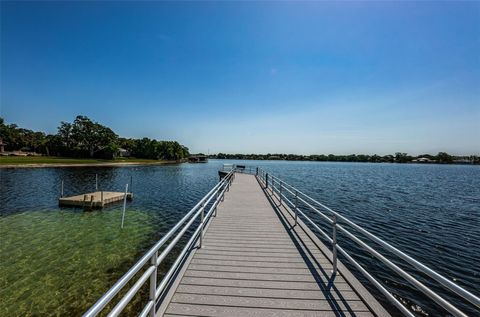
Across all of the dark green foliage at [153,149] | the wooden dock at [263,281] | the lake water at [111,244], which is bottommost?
the lake water at [111,244]

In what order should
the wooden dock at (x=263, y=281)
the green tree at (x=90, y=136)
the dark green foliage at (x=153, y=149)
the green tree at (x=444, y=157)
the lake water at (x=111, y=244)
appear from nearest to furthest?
1. the wooden dock at (x=263, y=281)
2. the lake water at (x=111, y=244)
3. the green tree at (x=90, y=136)
4. the dark green foliage at (x=153, y=149)
5. the green tree at (x=444, y=157)

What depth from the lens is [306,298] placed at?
347 centimetres

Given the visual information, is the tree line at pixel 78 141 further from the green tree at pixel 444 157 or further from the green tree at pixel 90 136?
the green tree at pixel 444 157

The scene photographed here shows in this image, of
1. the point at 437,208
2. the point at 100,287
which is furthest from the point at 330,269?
the point at 437,208

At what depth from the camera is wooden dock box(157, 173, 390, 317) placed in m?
3.20

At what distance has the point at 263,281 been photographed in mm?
3924

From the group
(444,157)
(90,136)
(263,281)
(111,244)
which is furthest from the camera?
(444,157)

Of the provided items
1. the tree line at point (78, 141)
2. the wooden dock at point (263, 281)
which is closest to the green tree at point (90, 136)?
the tree line at point (78, 141)

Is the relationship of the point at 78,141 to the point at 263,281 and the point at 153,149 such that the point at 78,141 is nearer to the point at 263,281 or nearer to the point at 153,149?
the point at 153,149

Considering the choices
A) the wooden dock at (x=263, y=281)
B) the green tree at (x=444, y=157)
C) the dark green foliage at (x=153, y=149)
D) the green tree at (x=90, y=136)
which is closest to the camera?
the wooden dock at (x=263, y=281)

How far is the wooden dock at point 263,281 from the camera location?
3.20 metres

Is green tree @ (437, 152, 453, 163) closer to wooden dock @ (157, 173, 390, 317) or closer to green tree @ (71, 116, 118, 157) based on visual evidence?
green tree @ (71, 116, 118, 157)

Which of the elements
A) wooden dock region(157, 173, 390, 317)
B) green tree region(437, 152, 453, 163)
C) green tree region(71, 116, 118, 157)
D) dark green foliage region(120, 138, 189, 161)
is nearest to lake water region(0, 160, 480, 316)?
wooden dock region(157, 173, 390, 317)

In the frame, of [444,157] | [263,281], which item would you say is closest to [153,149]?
[263,281]
